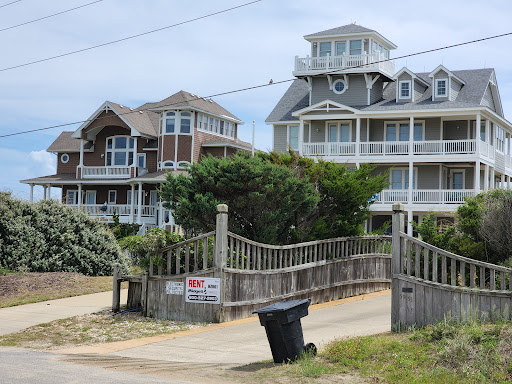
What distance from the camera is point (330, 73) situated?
128ft

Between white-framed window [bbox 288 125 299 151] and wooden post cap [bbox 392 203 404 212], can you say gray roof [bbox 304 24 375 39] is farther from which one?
wooden post cap [bbox 392 203 404 212]

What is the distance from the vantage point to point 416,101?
38281mm

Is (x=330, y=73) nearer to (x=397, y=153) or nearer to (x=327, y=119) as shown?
(x=327, y=119)

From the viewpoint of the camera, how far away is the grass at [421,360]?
8461 millimetres

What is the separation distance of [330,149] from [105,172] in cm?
1563

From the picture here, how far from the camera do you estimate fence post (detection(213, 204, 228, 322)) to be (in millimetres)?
13859

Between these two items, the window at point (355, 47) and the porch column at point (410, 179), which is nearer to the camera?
the porch column at point (410, 179)

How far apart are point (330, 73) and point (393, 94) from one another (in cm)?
410

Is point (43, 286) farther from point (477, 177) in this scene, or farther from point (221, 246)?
point (477, 177)

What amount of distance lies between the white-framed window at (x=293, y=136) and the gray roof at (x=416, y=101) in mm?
667

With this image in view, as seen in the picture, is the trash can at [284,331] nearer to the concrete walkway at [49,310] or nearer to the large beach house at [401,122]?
the concrete walkway at [49,310]

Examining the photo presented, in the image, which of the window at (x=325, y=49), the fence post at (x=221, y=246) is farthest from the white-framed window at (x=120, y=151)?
the fence post at (x=221, y=246)

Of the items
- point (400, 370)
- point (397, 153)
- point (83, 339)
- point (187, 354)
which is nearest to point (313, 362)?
point (400, 370)

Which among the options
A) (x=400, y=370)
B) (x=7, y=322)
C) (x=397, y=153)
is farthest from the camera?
(x=397, y=153)
